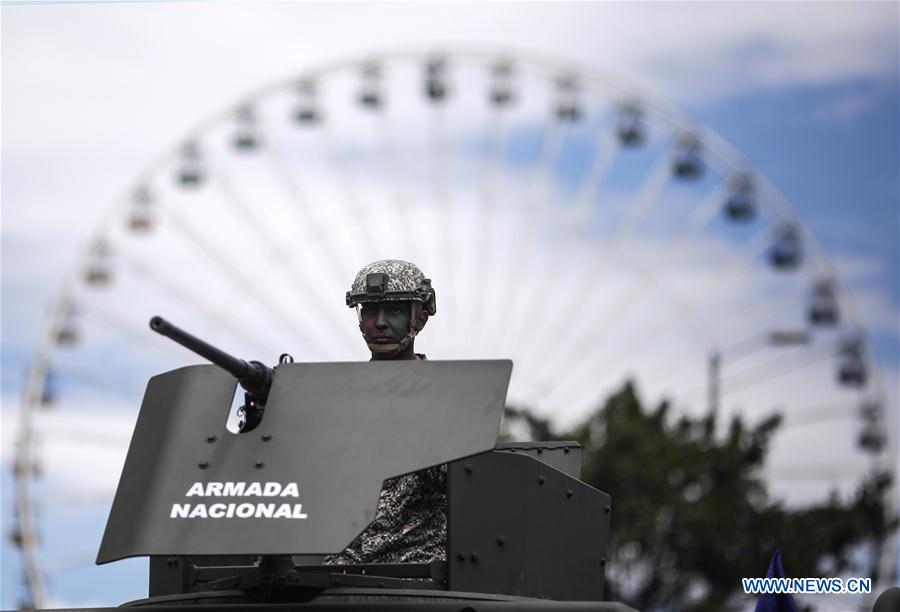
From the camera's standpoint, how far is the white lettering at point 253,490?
20.0ft

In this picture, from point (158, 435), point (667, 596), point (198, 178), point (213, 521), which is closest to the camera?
point (213, 521)

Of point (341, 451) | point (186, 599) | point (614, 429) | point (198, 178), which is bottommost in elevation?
point (186, 599)

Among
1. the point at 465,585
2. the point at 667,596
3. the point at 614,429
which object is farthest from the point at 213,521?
the point at 614,429

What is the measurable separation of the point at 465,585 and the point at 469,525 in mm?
214

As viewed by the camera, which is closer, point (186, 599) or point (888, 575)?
point (186, 599)

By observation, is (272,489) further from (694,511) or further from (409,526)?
(694,511)

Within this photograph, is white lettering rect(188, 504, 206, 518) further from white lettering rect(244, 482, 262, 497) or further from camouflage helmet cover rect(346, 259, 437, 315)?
camouflage helmet cover rect(346, 259, 437, 315)

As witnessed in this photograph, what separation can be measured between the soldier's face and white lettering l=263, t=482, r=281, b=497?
1.58 meters

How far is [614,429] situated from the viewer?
31.6 metres

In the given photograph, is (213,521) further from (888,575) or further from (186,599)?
(888,575)

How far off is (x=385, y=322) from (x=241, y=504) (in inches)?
67.8

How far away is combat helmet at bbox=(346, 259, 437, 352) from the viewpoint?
7.63m

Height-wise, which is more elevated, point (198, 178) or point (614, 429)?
point (198, 178)

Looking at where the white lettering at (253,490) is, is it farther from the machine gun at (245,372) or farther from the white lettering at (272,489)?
the machine gun at (245,372)
